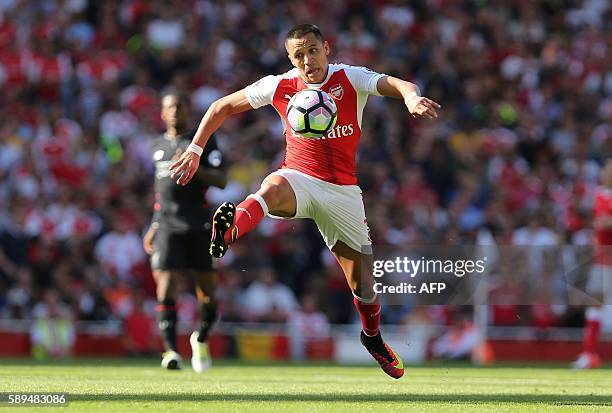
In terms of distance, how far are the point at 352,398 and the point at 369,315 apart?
1212mm

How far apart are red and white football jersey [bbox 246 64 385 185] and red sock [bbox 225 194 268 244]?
584 millimetres

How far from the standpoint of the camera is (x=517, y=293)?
48.4 ft

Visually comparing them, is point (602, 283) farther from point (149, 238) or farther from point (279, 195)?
point (279, 195)

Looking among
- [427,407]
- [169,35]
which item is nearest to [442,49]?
[169,35]

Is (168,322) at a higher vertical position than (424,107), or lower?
lower

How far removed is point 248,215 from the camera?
26.4ft

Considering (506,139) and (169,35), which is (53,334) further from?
(506,139)

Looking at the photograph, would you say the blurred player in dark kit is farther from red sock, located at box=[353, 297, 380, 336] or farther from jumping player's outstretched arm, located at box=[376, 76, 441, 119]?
jumping player's outstretched arm, located at box=[376, 76, 441, 119]

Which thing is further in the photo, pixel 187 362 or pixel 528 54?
pixel 528 54

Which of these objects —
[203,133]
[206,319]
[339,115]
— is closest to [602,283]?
[206,319]

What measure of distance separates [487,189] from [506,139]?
52.5 inches

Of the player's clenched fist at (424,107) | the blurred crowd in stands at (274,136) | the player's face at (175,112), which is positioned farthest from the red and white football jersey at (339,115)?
the blurred crowd in stands at (274,136)

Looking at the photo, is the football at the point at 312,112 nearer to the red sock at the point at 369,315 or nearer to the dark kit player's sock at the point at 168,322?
the red sock at the point at 369,315

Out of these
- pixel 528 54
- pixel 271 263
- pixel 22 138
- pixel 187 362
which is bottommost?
pixel 187 362
